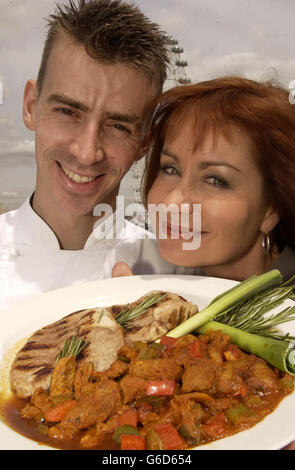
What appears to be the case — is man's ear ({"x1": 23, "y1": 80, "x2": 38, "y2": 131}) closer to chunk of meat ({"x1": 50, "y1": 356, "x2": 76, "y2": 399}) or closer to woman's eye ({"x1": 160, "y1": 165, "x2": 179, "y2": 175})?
woman's eye ({"x1": 160, "y1": 165, "x2": 179, "y2": 175})

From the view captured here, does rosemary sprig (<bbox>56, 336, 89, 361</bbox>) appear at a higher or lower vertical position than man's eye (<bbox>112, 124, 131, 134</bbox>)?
lower

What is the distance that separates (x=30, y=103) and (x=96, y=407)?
5.87 ft

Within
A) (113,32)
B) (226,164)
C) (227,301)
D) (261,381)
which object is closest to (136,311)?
(227,301)

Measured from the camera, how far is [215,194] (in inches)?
72.4

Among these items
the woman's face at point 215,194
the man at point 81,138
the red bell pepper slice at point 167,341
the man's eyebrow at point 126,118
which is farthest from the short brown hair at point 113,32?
the red bell pepper slice at point 167,341

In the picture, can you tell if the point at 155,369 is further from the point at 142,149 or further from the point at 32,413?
the point at 142,149

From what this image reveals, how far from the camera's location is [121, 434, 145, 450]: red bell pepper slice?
1.04 meters

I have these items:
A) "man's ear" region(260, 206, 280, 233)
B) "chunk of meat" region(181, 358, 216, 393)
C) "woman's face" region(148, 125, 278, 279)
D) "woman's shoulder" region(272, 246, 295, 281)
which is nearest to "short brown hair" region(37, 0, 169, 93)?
"woman's face" region(148, 125, 278, 279)

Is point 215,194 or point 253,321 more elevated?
point 215,194

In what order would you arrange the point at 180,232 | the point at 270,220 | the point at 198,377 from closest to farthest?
the point at 198,377, the point at 180,232, the point at 270,220

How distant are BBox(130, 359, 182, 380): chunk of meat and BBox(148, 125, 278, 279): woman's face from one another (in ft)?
2.47

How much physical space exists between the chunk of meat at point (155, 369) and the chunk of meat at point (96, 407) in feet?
0.25

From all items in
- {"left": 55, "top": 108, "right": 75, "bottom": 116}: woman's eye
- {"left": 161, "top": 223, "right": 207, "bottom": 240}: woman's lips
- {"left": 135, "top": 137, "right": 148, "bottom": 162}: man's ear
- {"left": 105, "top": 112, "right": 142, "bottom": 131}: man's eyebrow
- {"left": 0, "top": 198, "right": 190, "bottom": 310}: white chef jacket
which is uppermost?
{"left": 55, "top": 108, "right": 75, "bottom": 116}: woman's eye

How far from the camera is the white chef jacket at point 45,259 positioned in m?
2.30
